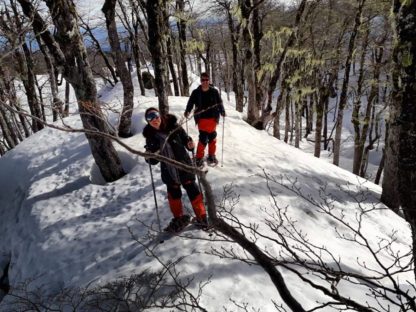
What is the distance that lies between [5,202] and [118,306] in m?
5.85

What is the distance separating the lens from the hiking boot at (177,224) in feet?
18.1

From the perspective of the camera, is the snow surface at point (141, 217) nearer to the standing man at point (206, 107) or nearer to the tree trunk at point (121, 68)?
the tree trunk at point (121, 68)

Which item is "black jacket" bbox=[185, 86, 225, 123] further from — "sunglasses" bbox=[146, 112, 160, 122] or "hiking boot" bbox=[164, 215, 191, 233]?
"hiking boot" bbox=[164, 215, 191, 233]

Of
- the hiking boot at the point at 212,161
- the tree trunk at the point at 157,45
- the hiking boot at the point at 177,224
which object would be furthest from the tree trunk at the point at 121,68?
the hiking boot at the point at 177,224

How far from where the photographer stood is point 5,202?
8.59 meters

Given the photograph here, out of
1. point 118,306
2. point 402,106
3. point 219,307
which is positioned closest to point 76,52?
point 118,306

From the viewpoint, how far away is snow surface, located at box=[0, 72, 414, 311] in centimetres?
460

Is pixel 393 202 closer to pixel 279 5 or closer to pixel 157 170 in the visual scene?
pixel 157 170

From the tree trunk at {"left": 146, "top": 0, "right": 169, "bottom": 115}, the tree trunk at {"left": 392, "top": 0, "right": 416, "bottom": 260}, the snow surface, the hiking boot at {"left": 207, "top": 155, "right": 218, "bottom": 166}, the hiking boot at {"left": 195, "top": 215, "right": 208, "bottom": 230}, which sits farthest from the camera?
the hiking boot at {"left": 207, "top": 155, "right": 218, "bottom": 166}

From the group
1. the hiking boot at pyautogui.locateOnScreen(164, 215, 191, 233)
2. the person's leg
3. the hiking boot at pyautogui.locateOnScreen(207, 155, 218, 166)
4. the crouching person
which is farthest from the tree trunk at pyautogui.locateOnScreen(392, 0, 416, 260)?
the hiking boot at pyautogui.locateOnScreen(207, 155, 218, 166)

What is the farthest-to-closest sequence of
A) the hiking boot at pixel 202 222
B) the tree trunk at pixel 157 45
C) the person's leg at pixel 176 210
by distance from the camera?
1. the tree trunk at pixel 157 45
2. the person's leg at pixel 176 210
3. the hiking boot at pixel 202 222

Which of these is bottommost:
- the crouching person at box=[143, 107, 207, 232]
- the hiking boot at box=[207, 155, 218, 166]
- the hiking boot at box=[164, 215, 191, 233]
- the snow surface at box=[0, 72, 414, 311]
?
the snow surface at box=[0, 72, 414, 311]

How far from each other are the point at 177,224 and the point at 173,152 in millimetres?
1151

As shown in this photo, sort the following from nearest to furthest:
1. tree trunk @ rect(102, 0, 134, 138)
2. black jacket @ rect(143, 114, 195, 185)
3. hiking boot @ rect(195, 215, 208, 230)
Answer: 1. black jacket @ rect(143, 114, 195, 185)
2. hiking boot @ rect(195, 215, 208, 230)
3. tree trunk @ rect(102, 0, 134, 138)
